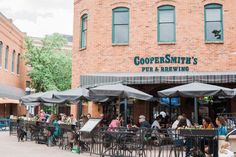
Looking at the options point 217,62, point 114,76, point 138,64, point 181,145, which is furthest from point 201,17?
point 181,145

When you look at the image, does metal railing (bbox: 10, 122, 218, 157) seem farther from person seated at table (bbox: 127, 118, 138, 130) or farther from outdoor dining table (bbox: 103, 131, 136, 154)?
person seated at table (bbox: 127, 118, 138, 130)

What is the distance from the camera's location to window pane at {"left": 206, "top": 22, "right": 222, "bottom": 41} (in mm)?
19438

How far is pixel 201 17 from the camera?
19.5m

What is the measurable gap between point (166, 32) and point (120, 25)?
2527mm

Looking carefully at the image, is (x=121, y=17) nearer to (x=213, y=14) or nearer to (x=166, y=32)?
(x=166, y=32)

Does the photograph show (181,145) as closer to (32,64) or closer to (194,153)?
(194,153)

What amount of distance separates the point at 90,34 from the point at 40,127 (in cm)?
606

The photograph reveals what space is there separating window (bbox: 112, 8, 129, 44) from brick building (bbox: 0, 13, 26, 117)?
12.9 metres

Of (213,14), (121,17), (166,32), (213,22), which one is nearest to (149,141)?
(166,32)

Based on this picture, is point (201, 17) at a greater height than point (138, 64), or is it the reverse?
point (201, 17)

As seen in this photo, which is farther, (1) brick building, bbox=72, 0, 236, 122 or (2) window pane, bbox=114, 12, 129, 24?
(2) window pane, bbox=114, 12, 129, 24

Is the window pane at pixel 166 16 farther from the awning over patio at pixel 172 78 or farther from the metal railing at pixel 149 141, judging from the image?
the metal railing at pixel 149 141

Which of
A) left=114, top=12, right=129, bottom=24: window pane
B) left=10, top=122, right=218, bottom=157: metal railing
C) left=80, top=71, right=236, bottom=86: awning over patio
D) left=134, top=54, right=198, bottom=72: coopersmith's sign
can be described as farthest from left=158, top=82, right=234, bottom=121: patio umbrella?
left=114, top=12, right=129, bottom=24: window pane

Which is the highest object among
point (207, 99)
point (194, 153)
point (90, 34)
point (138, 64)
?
point (90, 34)
